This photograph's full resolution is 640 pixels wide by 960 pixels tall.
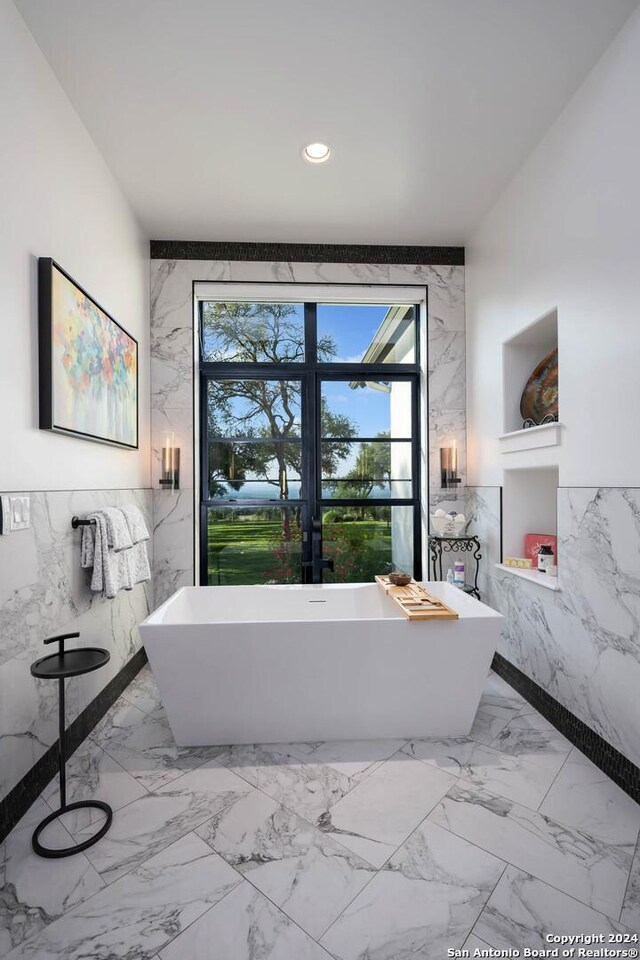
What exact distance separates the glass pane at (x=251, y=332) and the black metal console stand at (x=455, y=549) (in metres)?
1.73

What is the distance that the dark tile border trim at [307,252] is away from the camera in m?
3.64

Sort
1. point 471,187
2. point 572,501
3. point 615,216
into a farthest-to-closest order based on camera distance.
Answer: point 471,187
point 572,501
point 615,216

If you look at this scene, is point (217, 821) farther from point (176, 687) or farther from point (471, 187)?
point (471, 187)

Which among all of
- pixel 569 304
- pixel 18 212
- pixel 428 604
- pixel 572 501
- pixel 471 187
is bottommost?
pixel 428 604

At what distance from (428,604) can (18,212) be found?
2396 millimetres

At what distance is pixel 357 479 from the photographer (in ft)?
12.6

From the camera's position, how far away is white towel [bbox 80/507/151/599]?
2.37 metres

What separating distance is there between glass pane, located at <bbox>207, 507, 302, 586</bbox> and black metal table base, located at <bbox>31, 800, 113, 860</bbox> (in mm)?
1986

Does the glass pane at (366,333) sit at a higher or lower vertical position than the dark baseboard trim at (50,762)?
higher

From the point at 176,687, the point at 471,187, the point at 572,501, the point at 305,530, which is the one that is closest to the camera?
the point at 176,687

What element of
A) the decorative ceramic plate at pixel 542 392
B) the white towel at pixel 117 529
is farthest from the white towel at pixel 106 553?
the decorative ceramic plate at pixel 542 392

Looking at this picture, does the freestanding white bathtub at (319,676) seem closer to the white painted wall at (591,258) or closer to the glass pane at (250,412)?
the white painted wall at (591,258)

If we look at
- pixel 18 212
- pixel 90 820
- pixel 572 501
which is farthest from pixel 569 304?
pixel 90 820

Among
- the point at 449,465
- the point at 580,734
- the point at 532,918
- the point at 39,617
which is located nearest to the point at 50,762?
the point at 39,617
